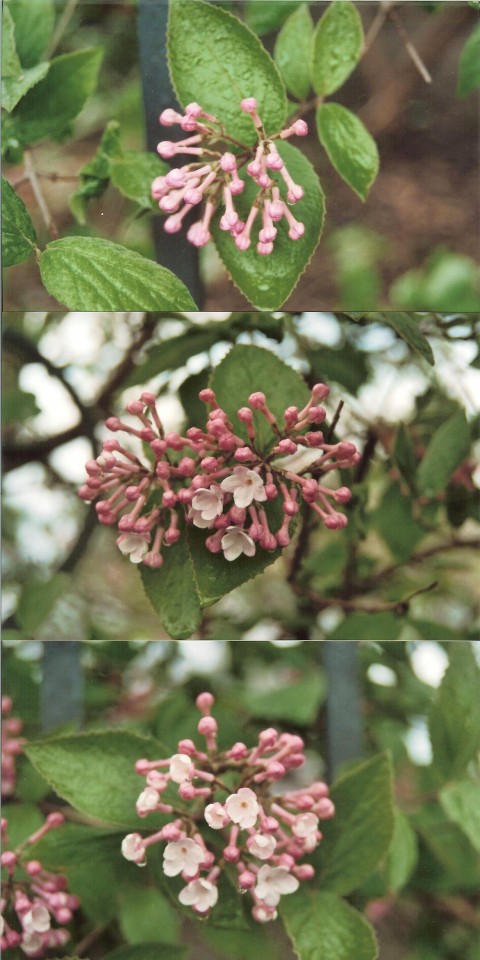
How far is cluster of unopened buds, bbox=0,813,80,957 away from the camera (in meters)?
0.93

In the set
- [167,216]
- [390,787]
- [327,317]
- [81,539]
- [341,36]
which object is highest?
[341,36]

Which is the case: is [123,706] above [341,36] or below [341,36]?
below

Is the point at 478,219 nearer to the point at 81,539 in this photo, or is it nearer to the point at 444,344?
the point at 444,344

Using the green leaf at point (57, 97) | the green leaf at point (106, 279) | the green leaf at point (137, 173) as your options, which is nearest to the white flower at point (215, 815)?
the green leaf at point (106, 279)

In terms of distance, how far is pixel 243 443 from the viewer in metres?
0.90

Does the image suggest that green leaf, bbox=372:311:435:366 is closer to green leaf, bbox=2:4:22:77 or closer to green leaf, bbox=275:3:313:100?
green leaf, bbox=275:3:313:100

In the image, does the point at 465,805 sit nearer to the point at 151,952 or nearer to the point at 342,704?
the point at 342,704

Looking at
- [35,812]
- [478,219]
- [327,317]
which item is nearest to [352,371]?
[327,317]

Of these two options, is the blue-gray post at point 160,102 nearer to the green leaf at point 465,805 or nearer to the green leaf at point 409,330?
the green leaf at point 409,330

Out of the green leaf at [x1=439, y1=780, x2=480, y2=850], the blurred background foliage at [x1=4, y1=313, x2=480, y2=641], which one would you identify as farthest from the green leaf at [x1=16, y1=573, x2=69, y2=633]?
the green leaf at [x1=439, y1=780, x2=480, y2=850]

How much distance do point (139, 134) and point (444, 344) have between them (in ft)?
1.25

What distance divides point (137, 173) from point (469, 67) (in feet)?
1.17

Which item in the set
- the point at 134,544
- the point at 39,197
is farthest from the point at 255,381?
the point at 39,197

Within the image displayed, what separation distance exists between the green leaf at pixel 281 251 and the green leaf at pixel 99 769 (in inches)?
18.1
